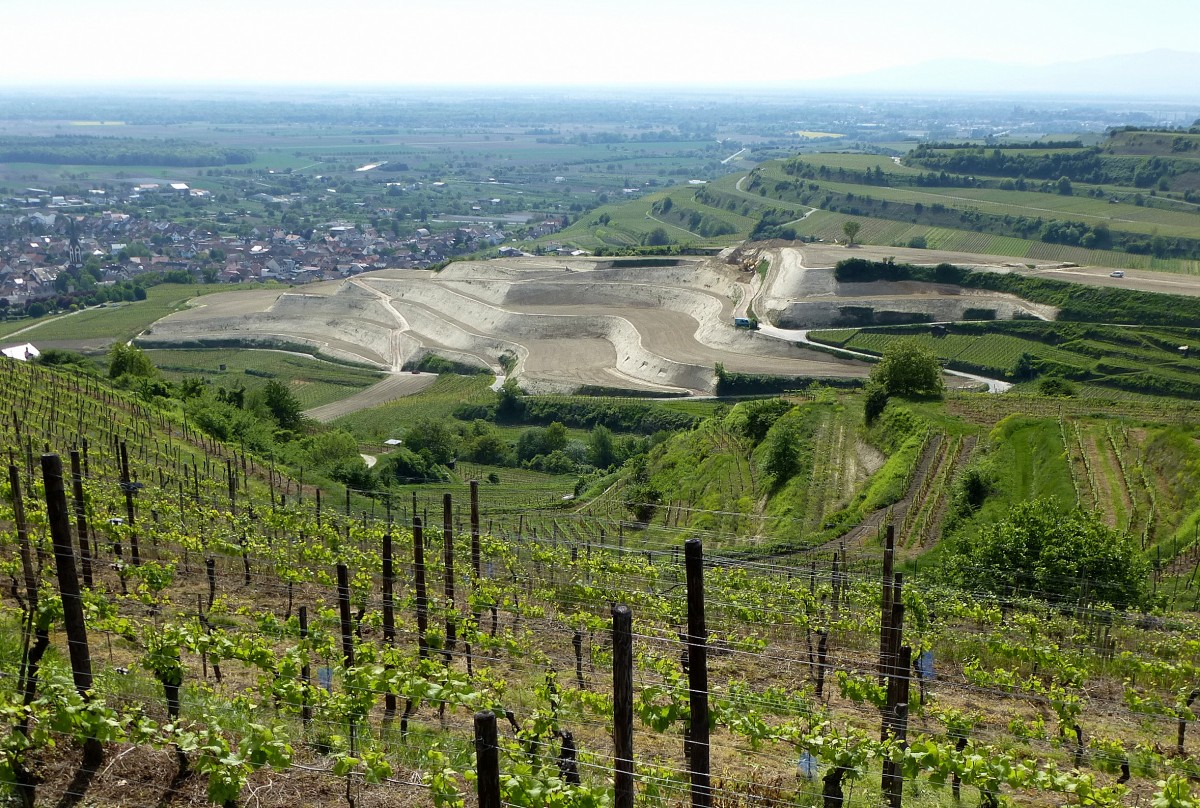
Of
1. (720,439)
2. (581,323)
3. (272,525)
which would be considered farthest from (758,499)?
(581,323)

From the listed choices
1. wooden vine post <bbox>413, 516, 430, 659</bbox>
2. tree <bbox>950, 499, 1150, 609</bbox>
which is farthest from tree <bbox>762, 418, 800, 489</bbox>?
wooden vine post <bbox>413, 516, 430, 659</bbox>

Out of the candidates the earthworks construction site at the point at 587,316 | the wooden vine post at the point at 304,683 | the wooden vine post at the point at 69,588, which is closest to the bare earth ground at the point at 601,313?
the earthworks construction site at the point at 587,316

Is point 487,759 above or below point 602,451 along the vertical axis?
above

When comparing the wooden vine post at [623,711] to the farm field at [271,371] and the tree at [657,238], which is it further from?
the tree at [657,238]

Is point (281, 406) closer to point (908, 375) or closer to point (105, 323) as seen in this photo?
point (908, 375)

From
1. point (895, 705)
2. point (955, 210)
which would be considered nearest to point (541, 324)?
point (955, 210)

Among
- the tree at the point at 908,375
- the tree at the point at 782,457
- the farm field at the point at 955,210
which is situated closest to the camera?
the tree at the point at 782,457

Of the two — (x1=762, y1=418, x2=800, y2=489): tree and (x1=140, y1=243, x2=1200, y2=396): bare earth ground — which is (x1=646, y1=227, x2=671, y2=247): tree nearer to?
(x1=140, y1=243, x2=1200, y2=396): bare earth ground
